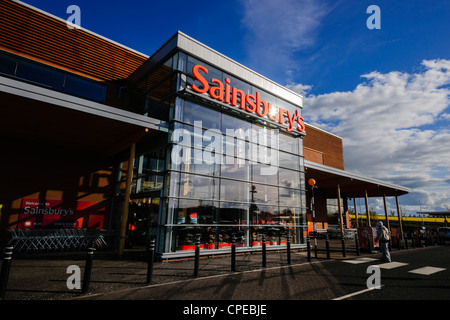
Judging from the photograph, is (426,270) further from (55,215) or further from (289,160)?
(55,215)

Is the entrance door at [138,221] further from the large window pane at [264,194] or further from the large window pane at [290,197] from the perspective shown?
the large window pane at [290,197]

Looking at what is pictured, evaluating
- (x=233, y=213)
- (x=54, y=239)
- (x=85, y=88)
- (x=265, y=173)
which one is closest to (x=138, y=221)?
(x=54, y=239)

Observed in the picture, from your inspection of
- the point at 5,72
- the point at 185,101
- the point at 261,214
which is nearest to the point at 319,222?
the point at 261,214

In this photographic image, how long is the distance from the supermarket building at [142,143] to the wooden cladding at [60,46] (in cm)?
5

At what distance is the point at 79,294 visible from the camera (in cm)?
532

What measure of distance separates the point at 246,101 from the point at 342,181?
49.7ft

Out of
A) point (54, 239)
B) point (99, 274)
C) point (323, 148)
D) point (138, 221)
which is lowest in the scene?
point (99, 274)

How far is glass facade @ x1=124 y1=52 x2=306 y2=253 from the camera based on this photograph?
10617 millimetres

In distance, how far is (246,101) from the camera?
1379 centimetres

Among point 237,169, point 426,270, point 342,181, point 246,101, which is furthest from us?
point 342,181

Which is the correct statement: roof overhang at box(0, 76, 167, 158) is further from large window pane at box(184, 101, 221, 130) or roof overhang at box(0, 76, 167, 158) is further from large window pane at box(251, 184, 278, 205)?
large window pane at box(251, 184, 278, 205)
